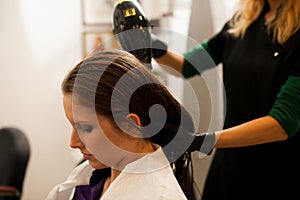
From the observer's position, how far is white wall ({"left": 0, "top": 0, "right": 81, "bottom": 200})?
2.19 meters

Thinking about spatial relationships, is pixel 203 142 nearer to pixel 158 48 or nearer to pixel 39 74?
pixel 158 48

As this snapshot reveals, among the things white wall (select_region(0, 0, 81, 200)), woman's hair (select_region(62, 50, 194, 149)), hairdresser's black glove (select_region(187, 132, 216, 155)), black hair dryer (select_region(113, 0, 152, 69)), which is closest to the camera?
woman's hair (select_region(62, 50, 194, 149))

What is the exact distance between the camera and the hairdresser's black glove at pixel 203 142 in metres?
0.90

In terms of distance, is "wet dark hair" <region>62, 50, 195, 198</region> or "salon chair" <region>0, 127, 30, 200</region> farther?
"salon chair" <region>0, 127, 30, 200</region>

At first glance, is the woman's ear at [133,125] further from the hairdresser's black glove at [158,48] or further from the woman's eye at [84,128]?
the hairdresser's black glove at [158,48]

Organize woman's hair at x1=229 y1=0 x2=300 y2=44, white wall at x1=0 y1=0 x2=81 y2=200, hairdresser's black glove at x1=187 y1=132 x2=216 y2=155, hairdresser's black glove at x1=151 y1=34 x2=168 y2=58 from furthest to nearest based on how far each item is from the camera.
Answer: white wall at x1=0 y1=0 x2=81 y2=200 → hairdresser's black glove at x1=151 y1=34 x2=168 y2=58 → woman's hair at x1=229 y1=0 x2=300 y2=44 → hairdresser's black glove at x1=187 y1=132 x2=216 y2=155

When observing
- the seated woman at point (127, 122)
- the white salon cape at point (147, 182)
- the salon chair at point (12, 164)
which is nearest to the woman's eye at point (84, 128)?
the seated woman at point (127, 122)

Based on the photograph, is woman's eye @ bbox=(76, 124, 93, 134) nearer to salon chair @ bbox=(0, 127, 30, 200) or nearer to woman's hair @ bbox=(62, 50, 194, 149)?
woman's hair @ bbox=(62, 50, 194, 149)

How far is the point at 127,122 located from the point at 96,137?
73mm

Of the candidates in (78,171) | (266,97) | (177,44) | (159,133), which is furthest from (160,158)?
(177,44)

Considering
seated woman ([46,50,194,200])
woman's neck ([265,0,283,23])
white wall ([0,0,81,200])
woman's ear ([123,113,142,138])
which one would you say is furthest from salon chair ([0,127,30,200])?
woman's neck ([265,0,283,23])

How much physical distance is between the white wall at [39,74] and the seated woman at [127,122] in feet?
4.66

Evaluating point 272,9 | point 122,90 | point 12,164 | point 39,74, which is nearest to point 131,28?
point 122,90

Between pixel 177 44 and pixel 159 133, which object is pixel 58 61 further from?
pixel 159 133
